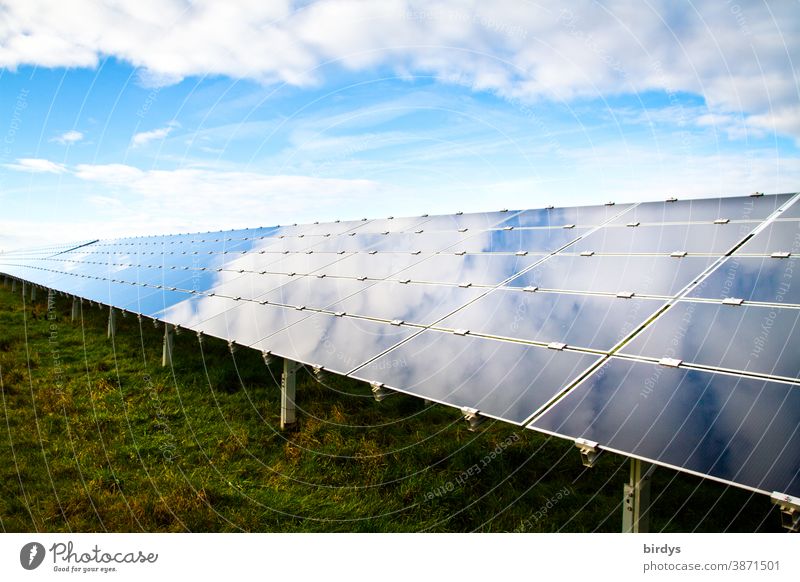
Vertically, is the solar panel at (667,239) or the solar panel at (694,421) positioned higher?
the solar panel at (667,239)

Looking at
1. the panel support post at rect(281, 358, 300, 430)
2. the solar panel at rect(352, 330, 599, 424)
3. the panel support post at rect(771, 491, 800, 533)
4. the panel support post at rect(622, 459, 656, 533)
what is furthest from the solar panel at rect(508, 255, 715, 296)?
the panel support post at rect(281, 358, 300, 430)

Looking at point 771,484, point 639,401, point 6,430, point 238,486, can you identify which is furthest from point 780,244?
point 6,430

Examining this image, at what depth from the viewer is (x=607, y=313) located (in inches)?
285

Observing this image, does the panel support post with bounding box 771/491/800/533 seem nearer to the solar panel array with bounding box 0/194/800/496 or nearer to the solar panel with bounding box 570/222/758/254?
the solar panel array with bounding box 0/194/800/496

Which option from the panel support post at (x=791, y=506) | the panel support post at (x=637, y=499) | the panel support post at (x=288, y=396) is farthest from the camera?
the panel support post at (x=288, y=396)

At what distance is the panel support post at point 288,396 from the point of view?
10.3 m

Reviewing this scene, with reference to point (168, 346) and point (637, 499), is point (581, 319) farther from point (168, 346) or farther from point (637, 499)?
point (168, 346)

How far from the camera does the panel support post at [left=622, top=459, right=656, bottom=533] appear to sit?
207 inches

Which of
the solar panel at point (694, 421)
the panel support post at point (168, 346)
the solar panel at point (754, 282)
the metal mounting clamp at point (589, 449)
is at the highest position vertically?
the solar panel at point (754, 282)

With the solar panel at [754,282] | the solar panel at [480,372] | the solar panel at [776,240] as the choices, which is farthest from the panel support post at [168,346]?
the solar panel at [776,240]

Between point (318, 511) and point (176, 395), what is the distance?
20.6 ft

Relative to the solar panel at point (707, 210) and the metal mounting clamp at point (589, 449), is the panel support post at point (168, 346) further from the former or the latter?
the metal mounting clamp at point (589, 449)

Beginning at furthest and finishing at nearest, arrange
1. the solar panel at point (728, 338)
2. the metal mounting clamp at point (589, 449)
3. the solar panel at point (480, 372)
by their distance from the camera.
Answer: the solar panel at point (480, 372), the solar panel at point (728, 338), the metal mounting clamp at point (589, 449)
